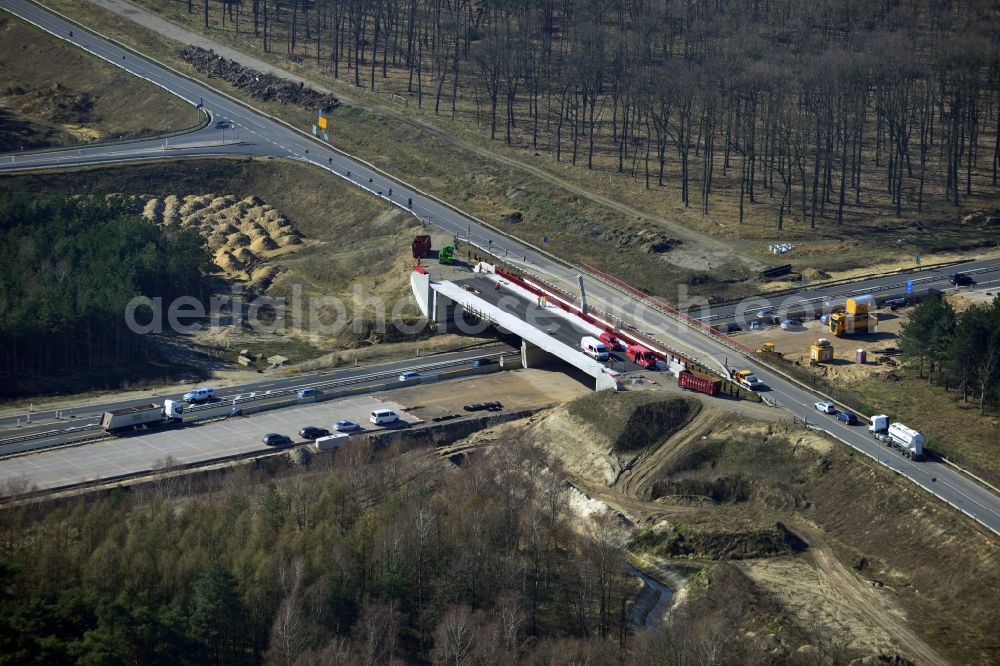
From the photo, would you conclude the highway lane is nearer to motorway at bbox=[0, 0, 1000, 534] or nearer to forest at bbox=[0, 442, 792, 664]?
motorway at bbox=[0, 0, 1000, 534]

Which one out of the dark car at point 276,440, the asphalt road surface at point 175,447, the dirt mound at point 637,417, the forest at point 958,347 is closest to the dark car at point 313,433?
the asphalt road surface at point 175,447

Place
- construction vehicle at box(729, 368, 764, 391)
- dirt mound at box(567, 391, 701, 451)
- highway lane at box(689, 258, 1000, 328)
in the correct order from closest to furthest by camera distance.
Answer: dirt mound at box(567, 391, 701, 451), construction vehicle at box(729, 368, 764, 391), highway lane at box(689, 258, 1000, 328)

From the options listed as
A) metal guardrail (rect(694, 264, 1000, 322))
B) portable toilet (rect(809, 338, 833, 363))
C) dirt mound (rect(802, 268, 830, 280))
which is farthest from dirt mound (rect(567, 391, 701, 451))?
dirt mound (rect(802, 268, 830, 280))

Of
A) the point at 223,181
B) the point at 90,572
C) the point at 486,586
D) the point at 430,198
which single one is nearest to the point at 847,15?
the point at 430,198

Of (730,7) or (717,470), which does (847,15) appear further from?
(717,470)

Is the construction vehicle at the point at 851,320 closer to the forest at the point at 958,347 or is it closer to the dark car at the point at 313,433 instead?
the forest at the point at 958,347

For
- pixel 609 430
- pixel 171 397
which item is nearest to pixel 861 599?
pixel 609 430
